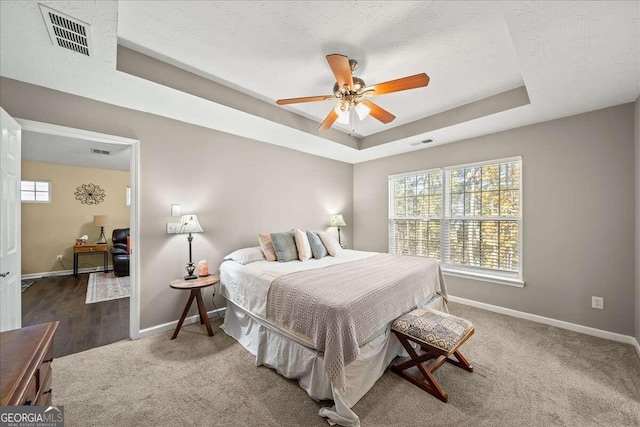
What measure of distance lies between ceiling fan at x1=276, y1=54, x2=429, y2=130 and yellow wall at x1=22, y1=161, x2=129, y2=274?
651cm

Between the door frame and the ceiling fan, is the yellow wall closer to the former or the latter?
the door frame

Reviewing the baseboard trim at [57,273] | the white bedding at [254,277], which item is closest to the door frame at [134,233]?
the white bedding at [254,277]

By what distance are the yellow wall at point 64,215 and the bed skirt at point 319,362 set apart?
607 cm

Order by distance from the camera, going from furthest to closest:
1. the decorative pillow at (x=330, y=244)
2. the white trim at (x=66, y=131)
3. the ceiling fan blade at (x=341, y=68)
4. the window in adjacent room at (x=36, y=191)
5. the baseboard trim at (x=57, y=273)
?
the window in adjacent room at (x=36, y=191)
the baseboard trim at (x=57, y=273)
the decorative pillow at (x=330, y=244)
the white trim at (x=66, y=131)
the ceiling fan blade at (x=341, y=68)

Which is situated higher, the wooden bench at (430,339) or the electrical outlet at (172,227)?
the electrical outlet at (172,227)

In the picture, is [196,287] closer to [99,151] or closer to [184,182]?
[184,182]

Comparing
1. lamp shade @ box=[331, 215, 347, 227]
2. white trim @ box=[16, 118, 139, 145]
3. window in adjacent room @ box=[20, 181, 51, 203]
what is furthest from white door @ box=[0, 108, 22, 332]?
window in adjacent room @ box=[20, 181, 51, 203]

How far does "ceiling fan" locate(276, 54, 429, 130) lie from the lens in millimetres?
1881

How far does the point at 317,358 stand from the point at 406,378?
0.81 m

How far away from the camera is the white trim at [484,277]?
10.6 feet

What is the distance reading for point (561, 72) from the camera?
6.75 ft

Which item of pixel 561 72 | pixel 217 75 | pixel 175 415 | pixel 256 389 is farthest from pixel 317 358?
pixel 561 72

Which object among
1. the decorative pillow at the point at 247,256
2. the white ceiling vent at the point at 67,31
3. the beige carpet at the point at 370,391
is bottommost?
the beige carpet at the point at 370,391

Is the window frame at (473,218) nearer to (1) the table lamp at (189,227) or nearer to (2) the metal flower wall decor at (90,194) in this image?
(1) the table lamp at (189,227)
